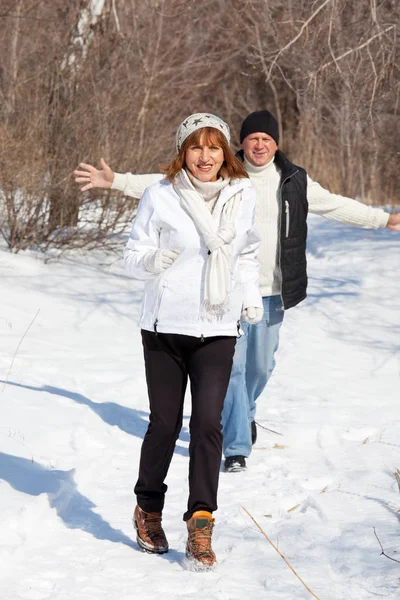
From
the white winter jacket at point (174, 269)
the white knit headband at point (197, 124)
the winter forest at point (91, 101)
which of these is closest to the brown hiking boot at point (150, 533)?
the white winter jacket at point (174, 269)

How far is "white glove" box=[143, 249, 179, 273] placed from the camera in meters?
3.69

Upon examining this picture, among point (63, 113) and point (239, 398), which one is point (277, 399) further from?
point (63, 113)

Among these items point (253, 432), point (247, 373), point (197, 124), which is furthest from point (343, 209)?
point (197, 124)

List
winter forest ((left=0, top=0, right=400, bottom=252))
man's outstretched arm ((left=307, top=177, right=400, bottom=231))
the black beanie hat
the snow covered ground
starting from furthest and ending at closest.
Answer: winter forest ((left=0, top=0, right=400, bottom=252))
man's outstretched arm ((left=307, top=177, right=400, bottom=231))
the black beanie hat
the snow covered ground

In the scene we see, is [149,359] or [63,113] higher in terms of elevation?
[63,113]

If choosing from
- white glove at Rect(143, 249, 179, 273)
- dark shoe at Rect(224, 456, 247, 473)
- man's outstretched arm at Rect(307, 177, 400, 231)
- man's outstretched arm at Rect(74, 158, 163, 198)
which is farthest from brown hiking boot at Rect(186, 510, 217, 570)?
man's outstretched arm at Rect(307, 177, 400, 231)

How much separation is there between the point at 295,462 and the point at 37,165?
5.36m

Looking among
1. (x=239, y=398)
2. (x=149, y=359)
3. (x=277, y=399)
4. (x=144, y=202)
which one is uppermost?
(x=144, y=202)

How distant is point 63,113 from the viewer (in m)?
10.9

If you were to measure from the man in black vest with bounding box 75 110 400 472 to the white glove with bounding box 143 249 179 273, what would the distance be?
4.89ft

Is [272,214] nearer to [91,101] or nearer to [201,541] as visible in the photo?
[201,541]

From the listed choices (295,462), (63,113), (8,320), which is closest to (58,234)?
(63,113)

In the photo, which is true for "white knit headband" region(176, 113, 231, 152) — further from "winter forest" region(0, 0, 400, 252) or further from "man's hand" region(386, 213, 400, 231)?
"winter forest" region(0, 0, 400, 252)

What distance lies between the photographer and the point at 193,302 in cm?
375
